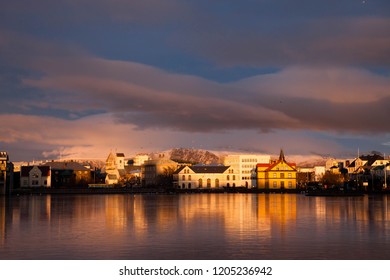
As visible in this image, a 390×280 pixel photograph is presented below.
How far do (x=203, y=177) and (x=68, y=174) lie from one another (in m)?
47.9

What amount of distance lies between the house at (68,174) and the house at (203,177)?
33.9 m

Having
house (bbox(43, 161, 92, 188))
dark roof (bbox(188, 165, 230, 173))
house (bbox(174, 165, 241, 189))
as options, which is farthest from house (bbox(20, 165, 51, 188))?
dark roof (bbox(188, 165, 230, 173))

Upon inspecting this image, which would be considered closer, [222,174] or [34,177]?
[34,177]

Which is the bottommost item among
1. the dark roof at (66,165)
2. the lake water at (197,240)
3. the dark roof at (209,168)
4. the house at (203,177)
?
the lake water at (197,240)

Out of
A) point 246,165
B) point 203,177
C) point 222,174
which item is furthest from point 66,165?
point 246,165

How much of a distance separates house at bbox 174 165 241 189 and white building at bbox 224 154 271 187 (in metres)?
4.45

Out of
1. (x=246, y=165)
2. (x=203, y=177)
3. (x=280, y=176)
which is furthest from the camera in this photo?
(x=246, y=165)

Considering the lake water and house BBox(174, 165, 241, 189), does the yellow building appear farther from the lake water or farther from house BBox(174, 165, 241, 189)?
the lake water

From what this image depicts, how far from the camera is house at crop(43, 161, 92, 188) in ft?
606

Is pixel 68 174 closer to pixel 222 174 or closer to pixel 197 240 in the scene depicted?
pixel 222 174

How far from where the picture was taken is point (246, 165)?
614 feet

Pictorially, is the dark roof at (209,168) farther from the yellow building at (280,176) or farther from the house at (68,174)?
the house at (68,174)

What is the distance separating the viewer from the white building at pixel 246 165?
180500mm

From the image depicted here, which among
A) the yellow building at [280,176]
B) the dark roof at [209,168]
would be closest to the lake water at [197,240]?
the yellow building at [280,176]
